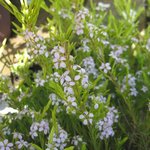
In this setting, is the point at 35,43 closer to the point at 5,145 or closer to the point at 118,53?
the point at 5,145

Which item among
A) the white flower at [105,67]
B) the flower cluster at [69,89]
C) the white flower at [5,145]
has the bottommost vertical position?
the white flower at [5,145]

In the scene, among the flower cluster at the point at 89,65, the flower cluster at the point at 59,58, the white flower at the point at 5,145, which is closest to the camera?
the flower cluster at the point at 59,58

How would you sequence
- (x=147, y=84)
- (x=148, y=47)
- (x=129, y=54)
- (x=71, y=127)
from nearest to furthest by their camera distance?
(x=71, y=127) < (x=147, y=84) < (x=148, y=47) < (x=129, y=54)

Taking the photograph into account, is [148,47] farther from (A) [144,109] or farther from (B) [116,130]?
(B) [116,130]

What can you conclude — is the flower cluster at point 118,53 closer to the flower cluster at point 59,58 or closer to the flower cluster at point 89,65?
the flower cluster at point 89,65

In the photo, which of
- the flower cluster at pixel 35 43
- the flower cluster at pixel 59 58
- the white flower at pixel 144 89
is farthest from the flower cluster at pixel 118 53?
the flower cluster at pixel 59 58

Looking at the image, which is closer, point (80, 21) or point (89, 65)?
point (80, 21)

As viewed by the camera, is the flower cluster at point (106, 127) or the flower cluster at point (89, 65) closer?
the flower cluster at point (106, 127)

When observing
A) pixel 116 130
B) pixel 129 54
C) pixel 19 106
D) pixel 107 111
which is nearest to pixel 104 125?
pixel 107 111

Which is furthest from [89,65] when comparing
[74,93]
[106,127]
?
[74,93]
